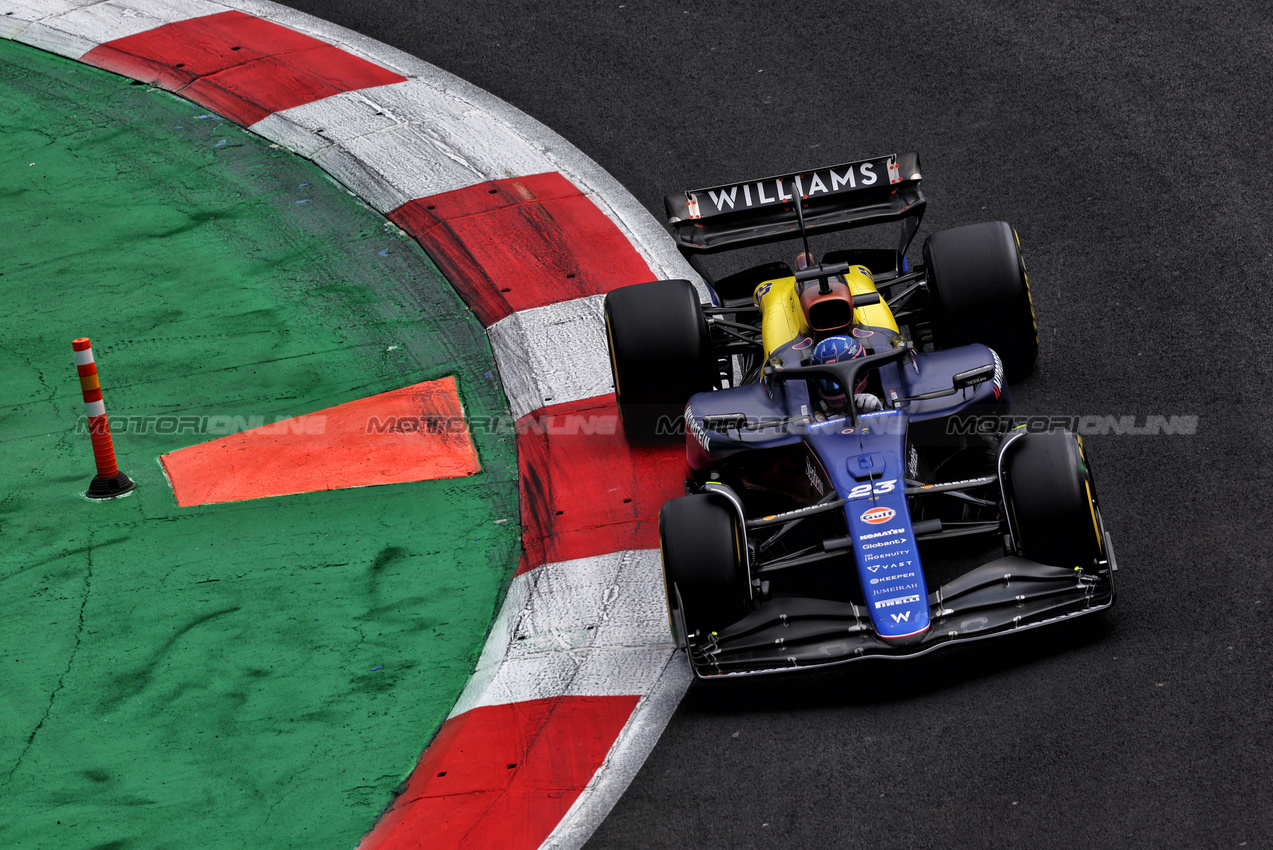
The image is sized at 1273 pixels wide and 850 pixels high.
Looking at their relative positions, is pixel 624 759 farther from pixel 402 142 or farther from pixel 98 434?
pixel 402 142

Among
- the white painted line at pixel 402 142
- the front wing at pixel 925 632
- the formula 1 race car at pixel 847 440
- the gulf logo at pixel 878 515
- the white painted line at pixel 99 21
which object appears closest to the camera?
the front wing at pixel 925 632

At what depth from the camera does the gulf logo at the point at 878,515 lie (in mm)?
5707

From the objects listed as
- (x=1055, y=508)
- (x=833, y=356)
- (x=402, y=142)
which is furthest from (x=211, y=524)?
(x=1055, y=508)

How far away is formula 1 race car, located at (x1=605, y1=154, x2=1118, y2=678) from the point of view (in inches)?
219

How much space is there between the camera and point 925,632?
214 inches

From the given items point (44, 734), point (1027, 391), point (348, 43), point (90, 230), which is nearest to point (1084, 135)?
point (1027, 391)

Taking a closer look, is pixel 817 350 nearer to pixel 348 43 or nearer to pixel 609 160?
pixel 609 160

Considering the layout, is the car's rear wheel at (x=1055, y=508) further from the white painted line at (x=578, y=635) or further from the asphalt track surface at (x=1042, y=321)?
the white painted line at (x=578, y=635)

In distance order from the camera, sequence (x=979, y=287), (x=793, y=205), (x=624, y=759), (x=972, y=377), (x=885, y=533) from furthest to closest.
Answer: (x=793, y=205), (x=979, y=287), (x=972, y=377), (x=885, y=533), (x=624, y=759)

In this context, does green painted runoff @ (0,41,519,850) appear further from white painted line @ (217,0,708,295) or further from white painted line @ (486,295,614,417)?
white painted line @ (217,0,708,295)

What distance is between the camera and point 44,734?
5984 millimetres

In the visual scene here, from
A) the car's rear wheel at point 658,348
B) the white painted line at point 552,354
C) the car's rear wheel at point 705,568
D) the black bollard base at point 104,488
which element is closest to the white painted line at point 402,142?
the white painted line at point 552,354

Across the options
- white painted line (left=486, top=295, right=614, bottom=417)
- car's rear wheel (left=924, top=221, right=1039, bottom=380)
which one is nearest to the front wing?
car's rear wheel (left=924, top=221, right=1039, bottom=380)

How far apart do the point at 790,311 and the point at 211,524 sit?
9.65 ft
